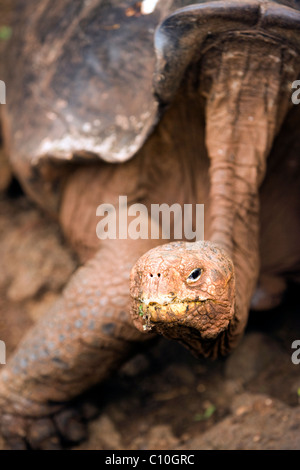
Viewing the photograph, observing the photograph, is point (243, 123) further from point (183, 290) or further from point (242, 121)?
point (183, 290)

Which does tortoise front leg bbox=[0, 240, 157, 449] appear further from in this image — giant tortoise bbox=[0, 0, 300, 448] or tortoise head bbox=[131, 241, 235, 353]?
tortoise head bbox=[131, 241, 235, 353]

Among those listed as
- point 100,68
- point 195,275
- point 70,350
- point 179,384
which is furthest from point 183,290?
point 100,68

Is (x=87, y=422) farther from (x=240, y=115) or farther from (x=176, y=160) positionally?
(x=240, y=115)

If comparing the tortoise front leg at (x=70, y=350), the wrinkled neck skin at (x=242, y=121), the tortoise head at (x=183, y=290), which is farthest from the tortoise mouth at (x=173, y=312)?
the tortoise front leg at (x=70, y=350)

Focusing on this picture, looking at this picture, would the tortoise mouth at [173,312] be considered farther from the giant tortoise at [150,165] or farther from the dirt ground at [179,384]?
the dirt ground at [179,384]

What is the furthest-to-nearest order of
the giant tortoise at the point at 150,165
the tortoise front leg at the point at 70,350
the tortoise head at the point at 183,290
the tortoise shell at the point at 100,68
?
the tortoise front leg at the point at 70,350 → the tortoise shell at the point at 100,68 → the giant tortoise at the point at 150,165 → the tortoise head at the point at 183,290

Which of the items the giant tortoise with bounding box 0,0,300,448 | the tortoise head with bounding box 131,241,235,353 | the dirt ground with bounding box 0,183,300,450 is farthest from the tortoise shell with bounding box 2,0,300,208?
the tortoise head with bounding box 131,241,235,353

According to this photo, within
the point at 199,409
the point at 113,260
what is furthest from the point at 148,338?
the point at 199,409

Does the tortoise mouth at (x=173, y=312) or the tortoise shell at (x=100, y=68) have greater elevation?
the tortoise shell at (x=100, y=68)
